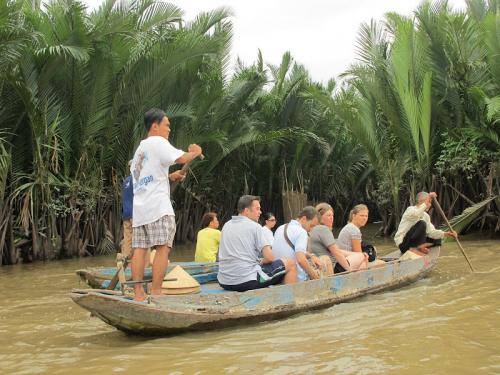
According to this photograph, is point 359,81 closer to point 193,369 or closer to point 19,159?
point 19,159

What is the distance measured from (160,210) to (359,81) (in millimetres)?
10642

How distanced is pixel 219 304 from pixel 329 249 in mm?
2144

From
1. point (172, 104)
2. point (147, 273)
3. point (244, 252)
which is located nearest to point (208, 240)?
point (147, 273)

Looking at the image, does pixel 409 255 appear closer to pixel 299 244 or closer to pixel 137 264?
pixel 299 244

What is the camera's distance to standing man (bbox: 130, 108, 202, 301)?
17.5 ft

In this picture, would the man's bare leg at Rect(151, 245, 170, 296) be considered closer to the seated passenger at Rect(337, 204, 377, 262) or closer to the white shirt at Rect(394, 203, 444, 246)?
the seated passenger at Rect(337, 204, 377, 262)

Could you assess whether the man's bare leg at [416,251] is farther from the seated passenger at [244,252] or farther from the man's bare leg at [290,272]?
the seated passenger at [244,252]

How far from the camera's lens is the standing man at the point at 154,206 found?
17.5ft

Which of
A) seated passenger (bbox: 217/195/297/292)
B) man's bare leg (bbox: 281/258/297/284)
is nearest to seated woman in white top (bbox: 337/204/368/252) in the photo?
man's bare leg (bbox: 281/258/297/284)

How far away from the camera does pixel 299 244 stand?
21.6ft

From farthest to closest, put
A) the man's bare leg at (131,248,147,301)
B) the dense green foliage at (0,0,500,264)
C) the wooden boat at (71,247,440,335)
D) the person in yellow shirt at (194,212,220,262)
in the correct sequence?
the dense green foliage at (0,0,500,264)
the person in yellow shirt at (194,212,220,262)
the man's bare leg at (131,248,147,301)
the wooden boat at (71,247,440,335)

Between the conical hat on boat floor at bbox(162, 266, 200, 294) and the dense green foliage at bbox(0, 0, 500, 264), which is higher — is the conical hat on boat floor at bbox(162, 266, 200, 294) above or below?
below

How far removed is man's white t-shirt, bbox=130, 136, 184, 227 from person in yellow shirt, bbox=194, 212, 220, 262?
3.34m

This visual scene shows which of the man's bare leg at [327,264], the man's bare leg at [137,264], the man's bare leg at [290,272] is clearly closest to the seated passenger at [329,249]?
the man's bare leg at [327,264]
